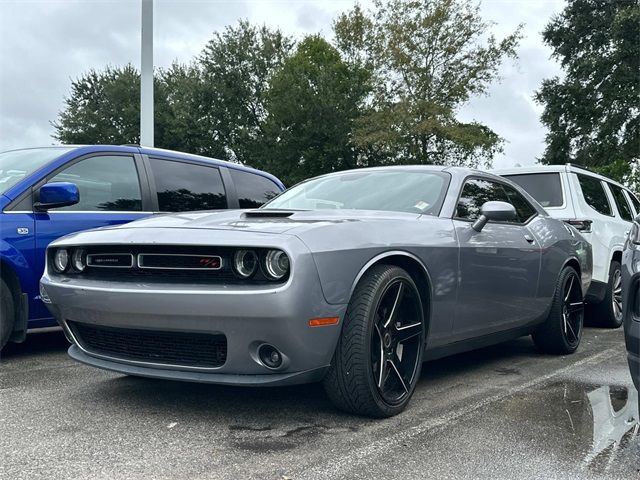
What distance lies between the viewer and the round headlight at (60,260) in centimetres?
367

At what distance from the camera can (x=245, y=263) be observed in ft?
10.2

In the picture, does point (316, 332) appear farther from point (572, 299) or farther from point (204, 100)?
point (204, 100)

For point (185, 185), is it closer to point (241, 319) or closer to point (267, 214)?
point (267, 214)

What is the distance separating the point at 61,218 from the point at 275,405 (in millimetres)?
2402

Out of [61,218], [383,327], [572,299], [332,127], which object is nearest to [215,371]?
[383,327]

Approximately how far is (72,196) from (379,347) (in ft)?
8.43

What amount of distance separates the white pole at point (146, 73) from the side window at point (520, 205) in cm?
751

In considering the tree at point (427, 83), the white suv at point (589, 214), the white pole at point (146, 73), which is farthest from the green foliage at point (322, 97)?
the white suv at point (589, 214)

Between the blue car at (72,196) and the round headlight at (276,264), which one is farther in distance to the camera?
the blue car at (72,196)

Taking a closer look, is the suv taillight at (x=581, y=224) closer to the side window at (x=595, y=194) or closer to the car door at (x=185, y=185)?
the side window at (x=595, y=194)

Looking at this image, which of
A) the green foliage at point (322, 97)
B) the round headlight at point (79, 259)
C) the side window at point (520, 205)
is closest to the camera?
the round headlight at point (79, 259)

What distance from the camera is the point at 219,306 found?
9.80ft

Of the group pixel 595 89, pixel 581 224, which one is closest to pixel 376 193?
pixel 581 224

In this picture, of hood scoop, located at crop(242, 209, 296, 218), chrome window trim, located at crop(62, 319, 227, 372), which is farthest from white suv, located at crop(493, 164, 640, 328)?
chrome window trim, located at crop(62, 319, 227, 372)
